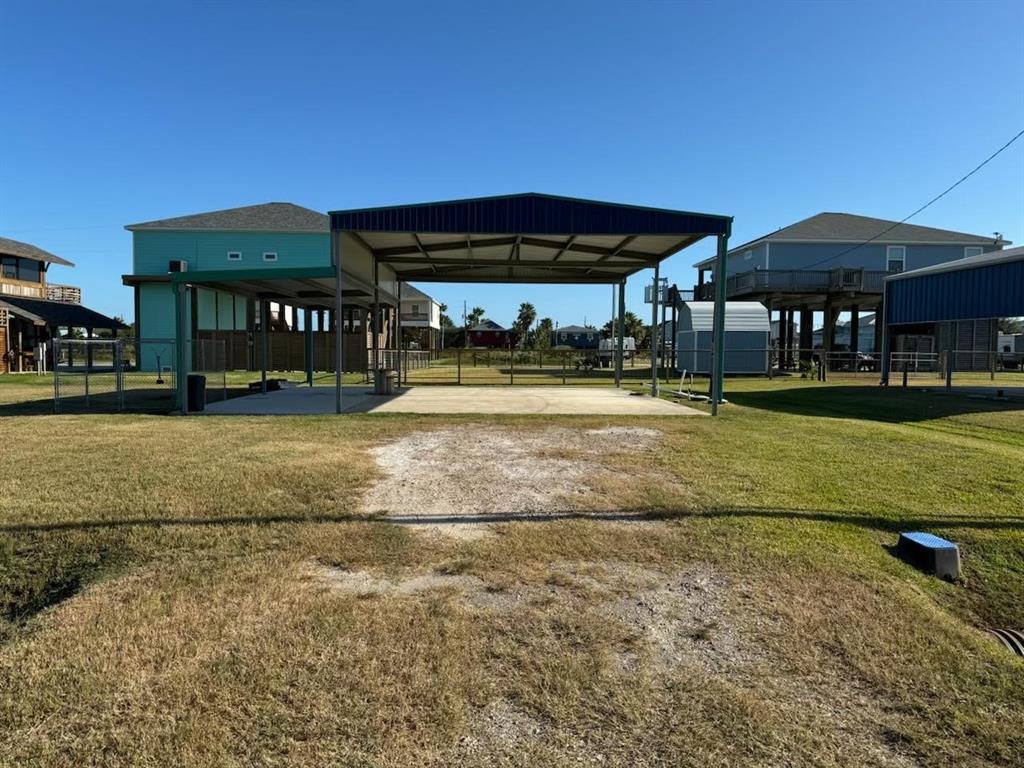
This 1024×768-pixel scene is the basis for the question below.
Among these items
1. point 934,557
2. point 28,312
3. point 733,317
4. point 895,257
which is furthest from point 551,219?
point 895,257

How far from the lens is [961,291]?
65.6 ft

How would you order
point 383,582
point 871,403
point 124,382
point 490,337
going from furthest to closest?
point 490,337 → point 124,382 → point 871,403 → point 383,582

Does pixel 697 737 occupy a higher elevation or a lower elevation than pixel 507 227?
lower

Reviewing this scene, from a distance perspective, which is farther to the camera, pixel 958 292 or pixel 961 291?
pixel 958 292

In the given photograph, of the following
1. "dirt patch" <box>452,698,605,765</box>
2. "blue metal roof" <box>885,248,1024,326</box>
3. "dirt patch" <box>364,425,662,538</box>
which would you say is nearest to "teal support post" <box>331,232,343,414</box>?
"dirt patch" <box>364,425,662,538</box>

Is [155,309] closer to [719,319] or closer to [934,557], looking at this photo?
[719,319]

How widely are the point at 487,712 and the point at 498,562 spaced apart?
1.74m

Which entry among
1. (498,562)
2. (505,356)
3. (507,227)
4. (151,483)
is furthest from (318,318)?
(498,562)

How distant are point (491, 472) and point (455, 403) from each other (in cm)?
823

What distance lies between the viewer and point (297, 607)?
3596 millimetres

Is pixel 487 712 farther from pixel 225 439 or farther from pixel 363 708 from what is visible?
pixel 225 439

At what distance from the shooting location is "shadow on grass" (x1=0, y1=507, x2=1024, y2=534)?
16.8 ft

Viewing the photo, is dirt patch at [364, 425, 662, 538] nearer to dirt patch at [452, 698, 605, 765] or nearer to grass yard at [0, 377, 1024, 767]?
grass yard at [0, 377, 1024, 767]

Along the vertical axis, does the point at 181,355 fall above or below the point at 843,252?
below
